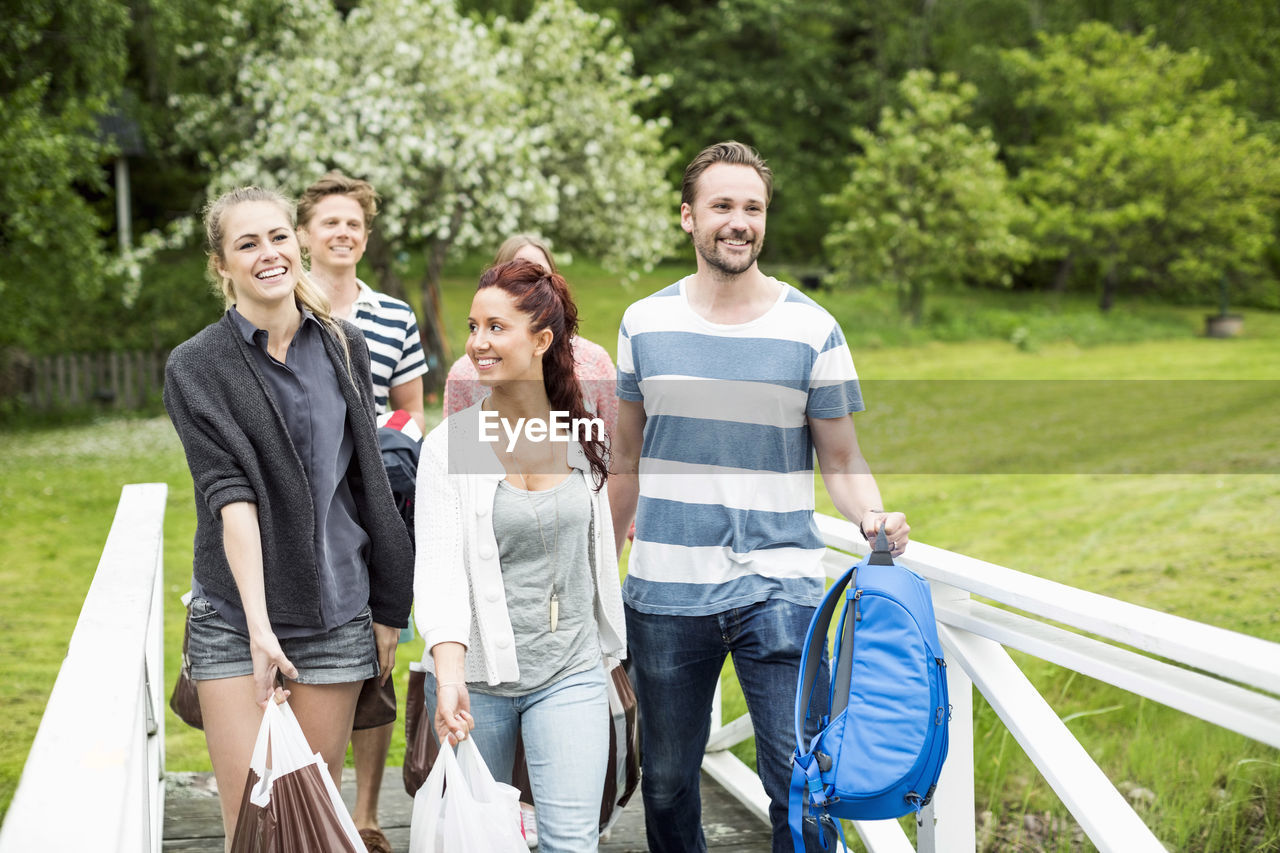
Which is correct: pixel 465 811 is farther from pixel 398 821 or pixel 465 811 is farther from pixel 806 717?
pixel 398 821

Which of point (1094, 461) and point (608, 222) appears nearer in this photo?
point (1094, 461)

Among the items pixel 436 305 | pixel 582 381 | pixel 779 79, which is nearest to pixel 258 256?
pixel 582 381

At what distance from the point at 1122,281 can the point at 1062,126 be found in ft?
16.0

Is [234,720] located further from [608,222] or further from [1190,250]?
[1190,250]

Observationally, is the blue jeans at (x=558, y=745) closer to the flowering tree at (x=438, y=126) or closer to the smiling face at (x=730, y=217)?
the smiling face at (x=730, y=217)

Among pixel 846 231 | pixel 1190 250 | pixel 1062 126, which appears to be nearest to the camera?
pixel 846 231

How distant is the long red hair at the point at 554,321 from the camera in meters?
2.46

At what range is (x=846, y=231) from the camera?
2589 cm

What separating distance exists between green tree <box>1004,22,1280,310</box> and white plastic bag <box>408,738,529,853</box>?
2784cm

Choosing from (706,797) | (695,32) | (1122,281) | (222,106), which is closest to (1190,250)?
(1122,281)

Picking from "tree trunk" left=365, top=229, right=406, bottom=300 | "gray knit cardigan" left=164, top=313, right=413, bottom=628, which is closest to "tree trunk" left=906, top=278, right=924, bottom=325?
"tree trunk" left=365, top=229, right=406, bottom=300

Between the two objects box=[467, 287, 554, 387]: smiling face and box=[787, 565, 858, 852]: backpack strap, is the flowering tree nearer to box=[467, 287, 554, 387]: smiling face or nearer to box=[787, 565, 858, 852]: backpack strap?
box=[467, 287, 554, 387]: smiling face

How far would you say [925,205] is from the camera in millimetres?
24984

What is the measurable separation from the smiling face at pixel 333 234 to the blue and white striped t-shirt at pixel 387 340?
14 centimetres
